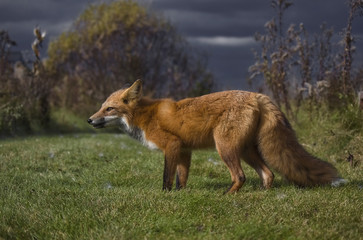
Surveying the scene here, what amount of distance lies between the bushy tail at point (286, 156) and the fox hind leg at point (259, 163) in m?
0.29

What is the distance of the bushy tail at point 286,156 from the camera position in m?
5.18

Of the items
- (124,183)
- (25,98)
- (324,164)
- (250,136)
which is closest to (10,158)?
(124,183)

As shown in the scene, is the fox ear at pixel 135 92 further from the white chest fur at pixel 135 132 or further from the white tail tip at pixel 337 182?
the white tail tip at pixel 337 182

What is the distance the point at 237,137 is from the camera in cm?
509

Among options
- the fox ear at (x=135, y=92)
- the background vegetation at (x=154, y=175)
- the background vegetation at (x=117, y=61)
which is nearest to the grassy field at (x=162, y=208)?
the background vegetation at (x=154, y=175)

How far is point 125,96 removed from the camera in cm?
585

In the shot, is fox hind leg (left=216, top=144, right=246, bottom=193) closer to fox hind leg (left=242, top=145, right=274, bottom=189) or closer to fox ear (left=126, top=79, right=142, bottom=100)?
fox hind leg (left=242, top=145, right=274, bottom=189)

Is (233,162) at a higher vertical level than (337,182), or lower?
higher

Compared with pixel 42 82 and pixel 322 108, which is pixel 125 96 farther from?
pixel 42 82

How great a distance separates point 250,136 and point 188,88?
1531 cm

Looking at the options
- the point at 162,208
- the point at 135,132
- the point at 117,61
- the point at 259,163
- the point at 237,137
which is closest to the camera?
the point at 162,208

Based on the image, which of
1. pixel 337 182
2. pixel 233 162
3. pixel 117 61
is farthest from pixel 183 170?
pixel 117 61

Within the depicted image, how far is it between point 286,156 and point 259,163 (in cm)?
52

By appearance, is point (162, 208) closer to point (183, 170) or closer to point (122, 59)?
point (183, 170)
